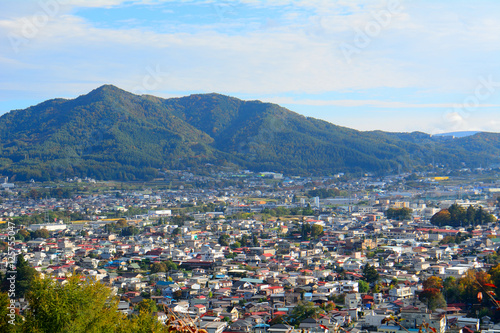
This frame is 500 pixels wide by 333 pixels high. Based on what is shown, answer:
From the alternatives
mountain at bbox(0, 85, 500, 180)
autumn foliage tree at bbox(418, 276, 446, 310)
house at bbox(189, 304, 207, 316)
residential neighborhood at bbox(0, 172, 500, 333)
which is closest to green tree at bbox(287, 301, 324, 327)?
residential neighborhood at bbox(0, 172, 500, 333)

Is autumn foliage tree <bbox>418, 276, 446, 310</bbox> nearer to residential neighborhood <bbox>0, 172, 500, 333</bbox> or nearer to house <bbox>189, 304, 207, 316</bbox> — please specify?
residential neighborhood <bbox>0, 172, 500, 333</bbox>

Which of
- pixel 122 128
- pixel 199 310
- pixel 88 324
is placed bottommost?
pixel 199 310

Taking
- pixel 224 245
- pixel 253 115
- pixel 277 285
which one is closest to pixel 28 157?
pixel 253 115

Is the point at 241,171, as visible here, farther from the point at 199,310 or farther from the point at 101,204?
the point at 199,310

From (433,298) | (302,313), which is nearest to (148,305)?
(302,313)

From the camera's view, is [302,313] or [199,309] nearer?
[302,313]

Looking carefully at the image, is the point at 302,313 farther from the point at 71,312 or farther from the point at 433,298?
the point at 71,312

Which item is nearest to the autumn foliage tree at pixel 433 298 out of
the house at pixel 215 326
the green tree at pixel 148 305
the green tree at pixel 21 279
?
the house at pixel 215 326

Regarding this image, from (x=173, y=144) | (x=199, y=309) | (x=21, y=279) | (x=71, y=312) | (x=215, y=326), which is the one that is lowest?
(x=199, y=309)
